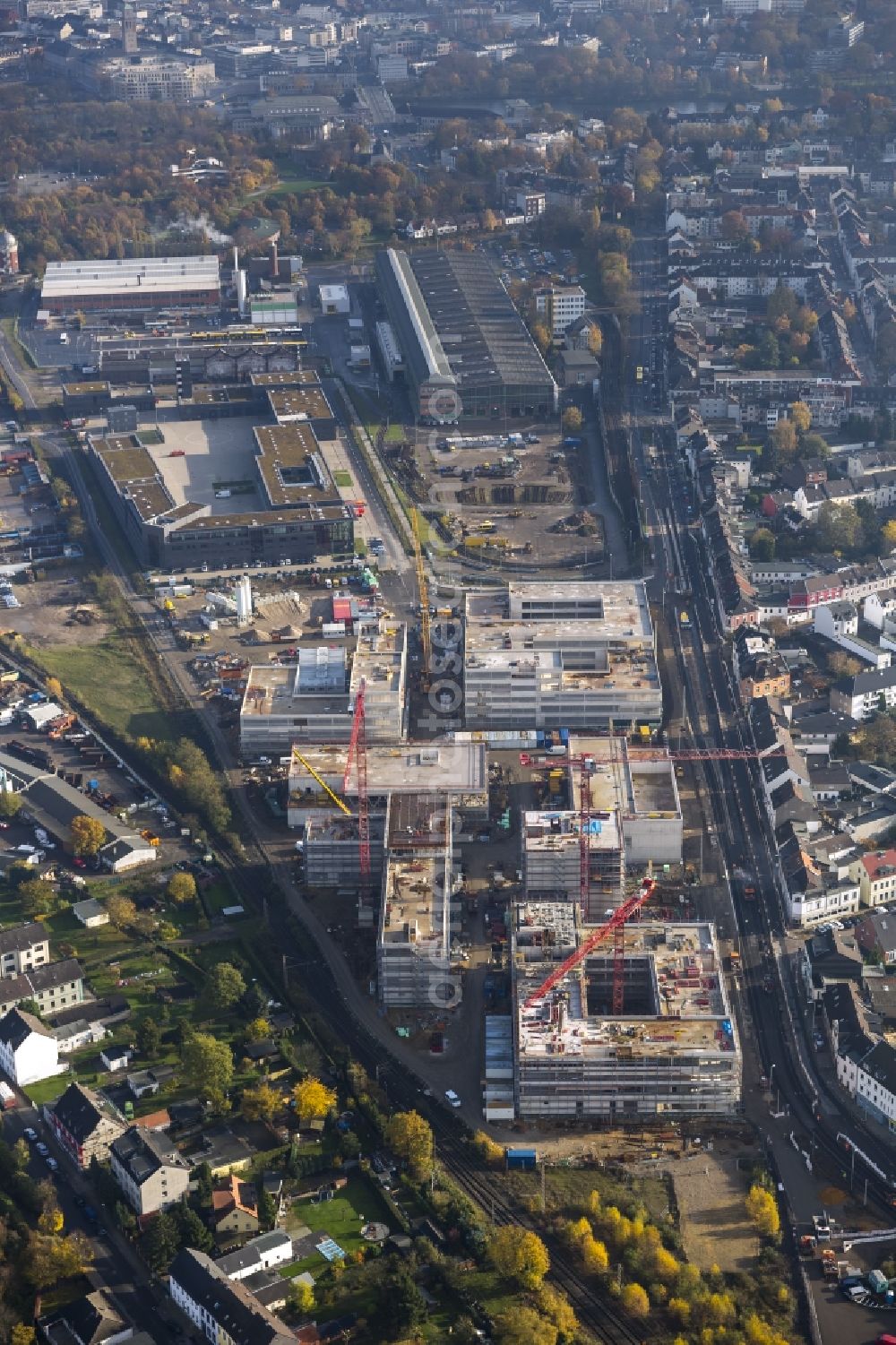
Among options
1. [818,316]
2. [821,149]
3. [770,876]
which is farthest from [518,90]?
[770,876]

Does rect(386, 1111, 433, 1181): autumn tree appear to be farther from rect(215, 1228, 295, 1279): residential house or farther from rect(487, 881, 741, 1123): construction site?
rect(215, 1228, 295, 1279): residential house

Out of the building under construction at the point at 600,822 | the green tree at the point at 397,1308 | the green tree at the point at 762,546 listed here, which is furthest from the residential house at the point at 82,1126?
the green tree at the point at 762,546

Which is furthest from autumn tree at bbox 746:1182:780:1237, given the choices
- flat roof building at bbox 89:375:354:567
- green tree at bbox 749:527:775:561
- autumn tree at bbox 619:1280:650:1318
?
flat roof building at bbox 89:375:354:567

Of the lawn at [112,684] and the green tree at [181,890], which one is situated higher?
the green tree at [181,890]

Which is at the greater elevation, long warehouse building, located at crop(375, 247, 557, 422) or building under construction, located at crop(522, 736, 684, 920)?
building under construction, located at crop(522, 736, 684, 920)

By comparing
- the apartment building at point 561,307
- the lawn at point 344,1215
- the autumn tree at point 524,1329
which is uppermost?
the autumn tree at point 524,1329

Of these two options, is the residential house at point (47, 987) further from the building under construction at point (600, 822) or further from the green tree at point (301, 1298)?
the building under construction at point (600, 822)

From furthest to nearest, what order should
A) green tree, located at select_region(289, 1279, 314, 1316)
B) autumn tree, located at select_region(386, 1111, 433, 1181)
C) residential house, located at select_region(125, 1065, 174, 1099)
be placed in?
residential house, located at select_region(125, 1065, 174, 1099)
autumn tree, located at select_region(386, 1111, 433, 1181)
green tree, located at select_region(289, 1279, 314, 1316)

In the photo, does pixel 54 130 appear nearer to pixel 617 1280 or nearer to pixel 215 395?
pixel 215 395
